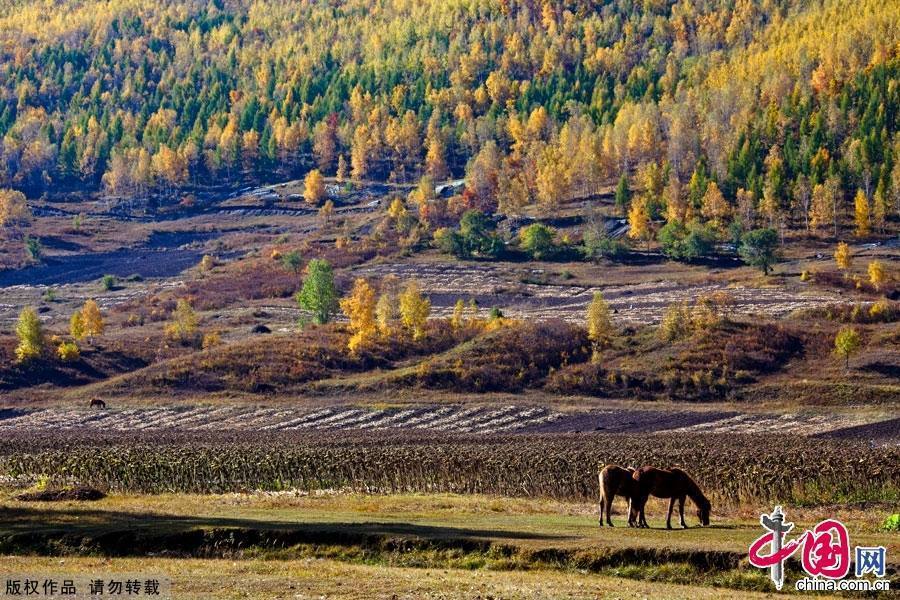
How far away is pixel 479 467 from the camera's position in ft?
223

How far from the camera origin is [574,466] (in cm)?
6612

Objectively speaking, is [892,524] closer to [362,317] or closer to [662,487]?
[662,487]

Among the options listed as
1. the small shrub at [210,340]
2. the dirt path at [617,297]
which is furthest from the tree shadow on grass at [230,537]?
the dirt path at [617,297]

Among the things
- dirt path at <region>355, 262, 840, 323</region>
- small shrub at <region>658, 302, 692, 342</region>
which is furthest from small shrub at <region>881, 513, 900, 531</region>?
dirt path at <region>355, 262, 840, 323</region>

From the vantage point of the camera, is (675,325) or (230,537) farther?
(675,325)

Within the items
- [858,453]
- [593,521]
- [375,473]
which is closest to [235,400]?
[375,473]

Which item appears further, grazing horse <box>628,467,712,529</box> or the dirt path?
the dirt path

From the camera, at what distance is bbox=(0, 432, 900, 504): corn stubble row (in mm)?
59812

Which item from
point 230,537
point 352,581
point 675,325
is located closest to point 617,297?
point 675,325

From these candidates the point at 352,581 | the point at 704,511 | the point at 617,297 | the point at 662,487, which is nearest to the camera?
the point at 352,581

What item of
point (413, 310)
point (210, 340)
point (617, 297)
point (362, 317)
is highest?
point (413, 310)

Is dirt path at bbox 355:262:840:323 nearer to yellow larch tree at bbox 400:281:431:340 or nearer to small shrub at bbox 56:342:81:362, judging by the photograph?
yellow larch tree at bbox 400:281:431:340

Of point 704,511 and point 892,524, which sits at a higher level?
point 704,511

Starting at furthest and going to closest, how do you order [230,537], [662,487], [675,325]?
1. [675,325]
2. [662,487]
3. [230,537]
